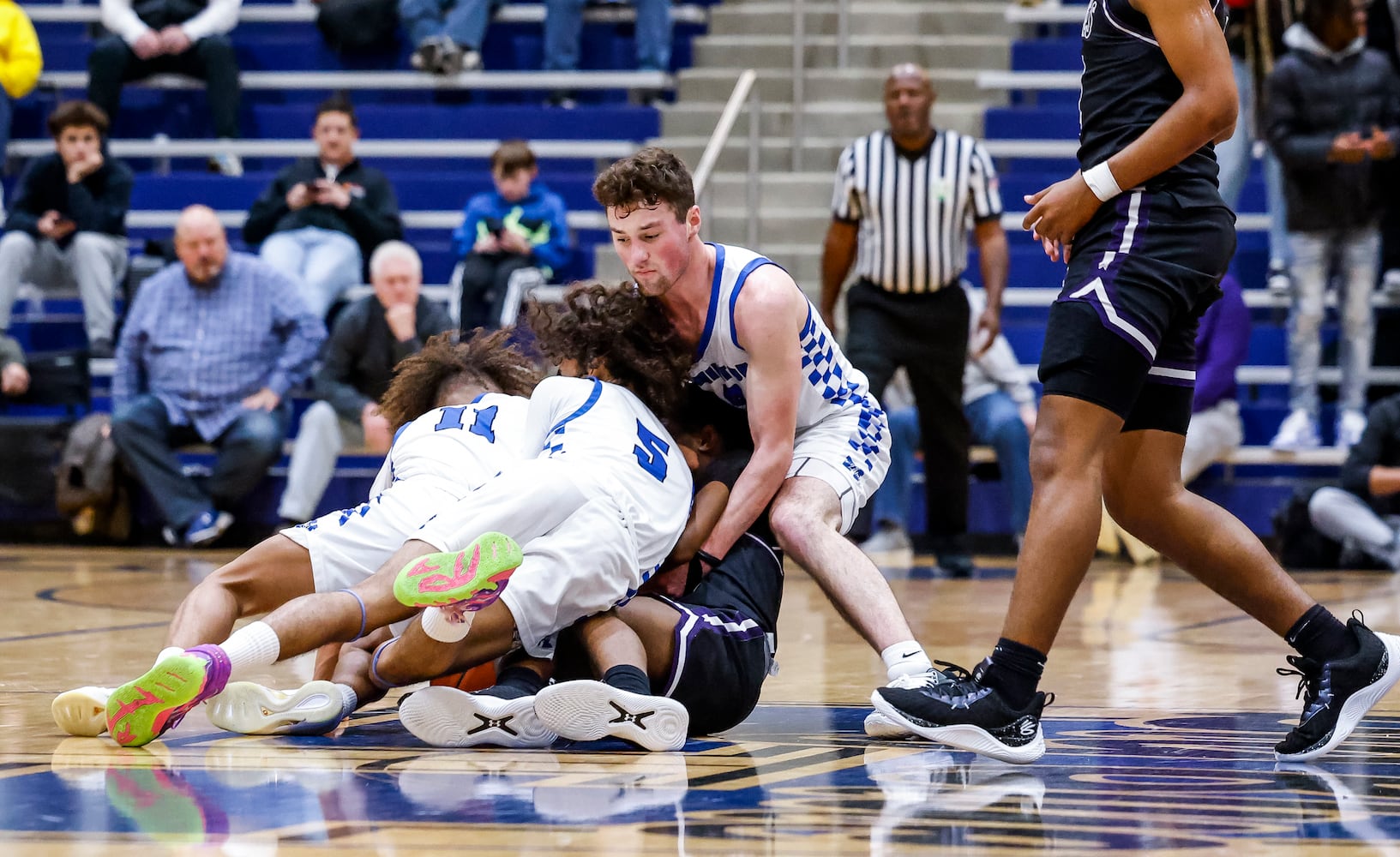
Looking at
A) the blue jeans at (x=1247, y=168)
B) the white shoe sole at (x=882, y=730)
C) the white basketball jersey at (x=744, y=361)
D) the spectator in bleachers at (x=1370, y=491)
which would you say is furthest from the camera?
the blue jeans at (x=1247, y=168)

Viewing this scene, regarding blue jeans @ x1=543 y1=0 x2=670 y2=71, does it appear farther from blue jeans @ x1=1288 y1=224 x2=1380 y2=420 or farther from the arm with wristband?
the arm with wristband

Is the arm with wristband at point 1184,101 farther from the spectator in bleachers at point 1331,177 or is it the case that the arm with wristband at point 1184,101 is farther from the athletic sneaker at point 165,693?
the spectator in bleachers at point 1331,177

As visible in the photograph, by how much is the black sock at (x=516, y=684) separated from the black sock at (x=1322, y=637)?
1.41m

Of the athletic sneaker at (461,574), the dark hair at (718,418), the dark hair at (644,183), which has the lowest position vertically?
the athletic sneaker at (461,574)

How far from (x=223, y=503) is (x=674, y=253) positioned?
546cm

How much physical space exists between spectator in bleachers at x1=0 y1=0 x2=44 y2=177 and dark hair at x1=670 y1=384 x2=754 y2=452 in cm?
723

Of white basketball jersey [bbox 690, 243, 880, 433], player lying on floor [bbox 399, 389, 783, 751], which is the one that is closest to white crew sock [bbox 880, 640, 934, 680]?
player lying on floor [bbox 399, 389, 783, 751]

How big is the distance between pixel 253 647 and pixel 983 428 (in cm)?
540

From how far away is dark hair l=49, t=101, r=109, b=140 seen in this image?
30.0ft

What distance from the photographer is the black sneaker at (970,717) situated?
10.1 feet

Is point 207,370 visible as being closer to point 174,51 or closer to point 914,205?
point 174,51

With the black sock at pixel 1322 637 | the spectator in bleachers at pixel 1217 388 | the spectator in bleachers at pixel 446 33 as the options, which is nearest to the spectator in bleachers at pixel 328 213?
the spectator in bleachers at pixel 446 33

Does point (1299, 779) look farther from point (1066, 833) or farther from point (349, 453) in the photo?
point (349, 453)

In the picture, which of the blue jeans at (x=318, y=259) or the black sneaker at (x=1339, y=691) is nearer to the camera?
the black sneaker at (x=1339, y=691)
